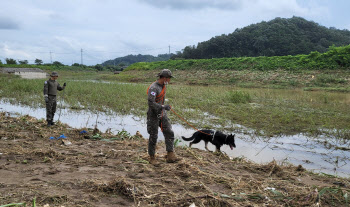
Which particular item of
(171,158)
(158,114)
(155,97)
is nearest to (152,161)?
(171,158)

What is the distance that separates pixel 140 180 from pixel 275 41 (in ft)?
176

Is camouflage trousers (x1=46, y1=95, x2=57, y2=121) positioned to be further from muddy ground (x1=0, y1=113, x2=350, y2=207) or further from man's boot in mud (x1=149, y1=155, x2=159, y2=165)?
man's boot in mud (x1=149, y1=155, x2=159, y2=165)

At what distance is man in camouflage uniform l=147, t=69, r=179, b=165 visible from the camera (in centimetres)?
464

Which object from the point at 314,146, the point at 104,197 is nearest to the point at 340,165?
the point at 314,146

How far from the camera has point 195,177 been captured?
421 centimetres

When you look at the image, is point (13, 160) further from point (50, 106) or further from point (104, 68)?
point (104, 68)

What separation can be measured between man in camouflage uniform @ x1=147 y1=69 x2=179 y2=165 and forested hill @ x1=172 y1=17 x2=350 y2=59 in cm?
4895

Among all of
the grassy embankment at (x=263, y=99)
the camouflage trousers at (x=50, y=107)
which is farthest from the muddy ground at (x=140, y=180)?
the grassy embankment at (x=263, y=99)

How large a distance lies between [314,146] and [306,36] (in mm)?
51033

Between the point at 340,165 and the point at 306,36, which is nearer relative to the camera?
the point at 340,165

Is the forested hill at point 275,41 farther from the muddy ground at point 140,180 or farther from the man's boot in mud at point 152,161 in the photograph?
the man's boot in mud at point 152,161

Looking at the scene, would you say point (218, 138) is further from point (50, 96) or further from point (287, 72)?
point (287, 72)

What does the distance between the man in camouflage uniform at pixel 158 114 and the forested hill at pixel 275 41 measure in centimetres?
4895

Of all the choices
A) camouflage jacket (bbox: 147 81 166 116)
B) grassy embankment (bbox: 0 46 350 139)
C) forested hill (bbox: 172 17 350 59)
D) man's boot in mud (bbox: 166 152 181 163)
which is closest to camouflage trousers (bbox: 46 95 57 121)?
grassy embankment (bbox: 0 46 350 139)
